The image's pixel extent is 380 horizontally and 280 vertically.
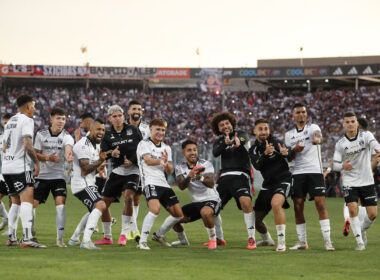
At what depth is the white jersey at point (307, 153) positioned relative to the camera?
11.1 meters

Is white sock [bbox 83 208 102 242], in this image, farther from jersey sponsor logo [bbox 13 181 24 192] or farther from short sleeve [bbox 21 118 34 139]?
short sleeve [bbox 21 118 34 139]

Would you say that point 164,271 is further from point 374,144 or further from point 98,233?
point 98,233

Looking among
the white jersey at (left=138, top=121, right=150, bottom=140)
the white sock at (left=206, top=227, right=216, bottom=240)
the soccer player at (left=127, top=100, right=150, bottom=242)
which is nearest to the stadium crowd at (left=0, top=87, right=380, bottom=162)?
the white jersey at (left=138, top=121, right=150, bottom=140)

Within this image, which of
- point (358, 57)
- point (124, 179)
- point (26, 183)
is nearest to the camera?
point (26, 183)

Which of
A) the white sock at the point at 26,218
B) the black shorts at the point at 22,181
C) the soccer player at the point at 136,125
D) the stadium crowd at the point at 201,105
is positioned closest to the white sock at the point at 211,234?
the soccer player at the point at 136,125

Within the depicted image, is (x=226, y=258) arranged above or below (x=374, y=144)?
below

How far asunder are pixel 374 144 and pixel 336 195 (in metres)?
22.9

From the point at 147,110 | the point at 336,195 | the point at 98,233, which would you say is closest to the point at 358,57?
the point at 147,110

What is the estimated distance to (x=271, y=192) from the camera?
1114 centimetres

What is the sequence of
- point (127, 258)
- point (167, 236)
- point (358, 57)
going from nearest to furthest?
point (127, 258), point (167, 236), point (358, 57)

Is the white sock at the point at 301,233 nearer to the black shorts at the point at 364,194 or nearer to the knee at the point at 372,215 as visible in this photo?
the black shorts at the point at 364,194

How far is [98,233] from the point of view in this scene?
14.1 metres

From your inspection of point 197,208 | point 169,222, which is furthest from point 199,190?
point 169,222

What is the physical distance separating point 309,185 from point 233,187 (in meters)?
1.27
